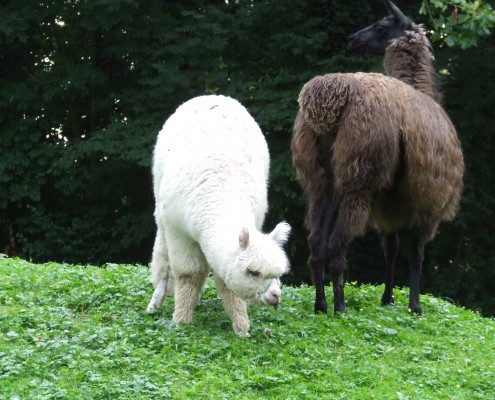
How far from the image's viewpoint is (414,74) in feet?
31.1

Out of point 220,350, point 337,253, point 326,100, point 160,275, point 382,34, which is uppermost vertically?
point 382,34

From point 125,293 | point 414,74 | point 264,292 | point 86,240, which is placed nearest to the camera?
point 264,292

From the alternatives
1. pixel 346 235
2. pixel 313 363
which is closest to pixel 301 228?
pixel 346 235

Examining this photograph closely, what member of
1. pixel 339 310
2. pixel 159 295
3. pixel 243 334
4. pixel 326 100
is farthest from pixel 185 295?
pixel 326 100

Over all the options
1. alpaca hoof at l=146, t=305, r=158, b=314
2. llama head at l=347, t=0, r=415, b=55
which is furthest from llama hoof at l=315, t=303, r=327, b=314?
llama head at l=347, t=0, r=415, b=55

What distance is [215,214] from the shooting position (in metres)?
7.32

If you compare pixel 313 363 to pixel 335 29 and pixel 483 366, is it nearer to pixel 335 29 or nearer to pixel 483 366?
pixel 483 366

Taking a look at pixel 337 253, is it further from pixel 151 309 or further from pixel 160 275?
pixel 151 309

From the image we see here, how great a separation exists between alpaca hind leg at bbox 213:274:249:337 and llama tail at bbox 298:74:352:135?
169cm

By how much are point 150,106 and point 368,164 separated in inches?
358

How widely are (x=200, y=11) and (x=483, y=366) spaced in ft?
38.0

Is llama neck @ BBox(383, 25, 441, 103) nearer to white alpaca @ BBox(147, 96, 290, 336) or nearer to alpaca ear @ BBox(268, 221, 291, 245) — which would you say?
white alpaca @ BBox(147, 96, 290, 336)

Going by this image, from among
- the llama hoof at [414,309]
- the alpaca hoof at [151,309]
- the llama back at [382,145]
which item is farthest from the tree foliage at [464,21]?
the alpaca hoof at [151,309]

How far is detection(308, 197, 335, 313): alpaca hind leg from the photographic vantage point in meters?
8.42
